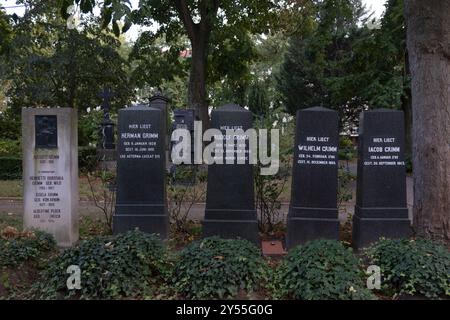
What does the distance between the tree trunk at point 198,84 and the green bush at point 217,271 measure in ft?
49.6

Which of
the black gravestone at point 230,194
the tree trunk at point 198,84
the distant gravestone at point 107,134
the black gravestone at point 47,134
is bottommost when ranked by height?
the black gravestone at point 230,194

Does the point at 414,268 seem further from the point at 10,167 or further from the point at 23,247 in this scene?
the point at 10,167

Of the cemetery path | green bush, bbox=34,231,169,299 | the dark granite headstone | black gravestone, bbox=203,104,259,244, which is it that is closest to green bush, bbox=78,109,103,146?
the dark granite headstone

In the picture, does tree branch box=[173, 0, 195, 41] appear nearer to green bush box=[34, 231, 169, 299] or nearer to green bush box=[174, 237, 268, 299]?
green bush box=[34, 231, 169, 299]

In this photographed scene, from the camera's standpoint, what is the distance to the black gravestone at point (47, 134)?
7.81m

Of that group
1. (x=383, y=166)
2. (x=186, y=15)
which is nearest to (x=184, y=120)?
(x=186, y=15)

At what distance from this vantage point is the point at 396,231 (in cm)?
761

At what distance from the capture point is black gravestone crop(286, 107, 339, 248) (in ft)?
25.3

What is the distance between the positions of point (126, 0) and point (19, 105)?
21.9m

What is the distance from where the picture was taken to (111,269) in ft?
17.7

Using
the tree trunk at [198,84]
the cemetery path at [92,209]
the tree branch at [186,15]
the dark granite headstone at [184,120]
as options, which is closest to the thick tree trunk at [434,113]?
the cemetery path at [92,209]

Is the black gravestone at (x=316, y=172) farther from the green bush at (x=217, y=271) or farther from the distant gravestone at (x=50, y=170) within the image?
the distant gravestone at (x=50, y=170)
